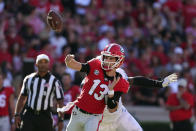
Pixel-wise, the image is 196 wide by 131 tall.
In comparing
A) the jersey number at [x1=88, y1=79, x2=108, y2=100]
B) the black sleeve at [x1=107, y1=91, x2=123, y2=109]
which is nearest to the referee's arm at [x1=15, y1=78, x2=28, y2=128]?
the jersey number at [x1=88, y1=79, x2=108, y2=100]

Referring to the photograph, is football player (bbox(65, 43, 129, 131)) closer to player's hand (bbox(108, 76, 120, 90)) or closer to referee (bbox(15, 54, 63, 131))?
player's hand (bbox(108, 76, 120, 90))

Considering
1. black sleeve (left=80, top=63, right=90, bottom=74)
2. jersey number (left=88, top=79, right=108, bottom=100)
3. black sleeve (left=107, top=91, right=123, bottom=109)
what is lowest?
black sleeve (left=107, top=91, right=123, bottom=109)

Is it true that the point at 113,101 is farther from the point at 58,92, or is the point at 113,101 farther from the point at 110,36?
the point at 110,36

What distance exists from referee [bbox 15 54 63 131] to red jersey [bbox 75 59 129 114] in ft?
5.27

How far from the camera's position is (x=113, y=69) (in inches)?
259

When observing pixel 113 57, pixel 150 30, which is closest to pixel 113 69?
pixel 113 57

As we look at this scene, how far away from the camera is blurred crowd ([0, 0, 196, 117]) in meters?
11.4

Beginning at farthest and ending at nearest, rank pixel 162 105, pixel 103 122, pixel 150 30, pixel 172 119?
Result: 1. pixel 150 30
2. pixel 162 105
3. pixel 172 119
4. pixel 103 122

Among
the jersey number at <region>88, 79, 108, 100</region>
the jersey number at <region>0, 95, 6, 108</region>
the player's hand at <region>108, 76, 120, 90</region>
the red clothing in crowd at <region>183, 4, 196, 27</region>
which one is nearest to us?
the player's hand at <region>108, 76, 120, 90</region>

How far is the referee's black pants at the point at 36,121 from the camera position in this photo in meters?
7.90

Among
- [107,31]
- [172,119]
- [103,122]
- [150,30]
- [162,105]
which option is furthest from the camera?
[150,30]

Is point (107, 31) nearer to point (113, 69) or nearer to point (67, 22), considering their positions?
point (67, 22)

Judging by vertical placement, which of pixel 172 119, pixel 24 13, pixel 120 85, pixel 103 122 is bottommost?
pixel 172 119

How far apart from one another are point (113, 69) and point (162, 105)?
510cm
